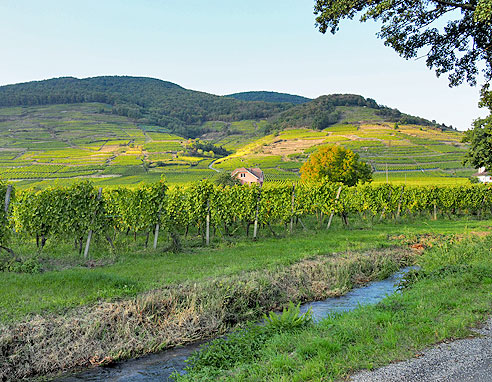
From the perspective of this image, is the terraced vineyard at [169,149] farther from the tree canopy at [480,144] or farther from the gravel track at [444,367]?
the gravel track at [444,367]

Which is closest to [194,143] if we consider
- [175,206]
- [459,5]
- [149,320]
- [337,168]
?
[337,168]

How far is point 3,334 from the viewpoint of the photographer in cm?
680

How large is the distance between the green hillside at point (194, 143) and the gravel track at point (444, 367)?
7013 centimetres

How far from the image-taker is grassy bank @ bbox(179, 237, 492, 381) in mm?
5379

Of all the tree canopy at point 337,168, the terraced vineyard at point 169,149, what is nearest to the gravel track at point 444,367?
the tree canopy at point 337,168

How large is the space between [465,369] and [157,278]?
795 centimetres

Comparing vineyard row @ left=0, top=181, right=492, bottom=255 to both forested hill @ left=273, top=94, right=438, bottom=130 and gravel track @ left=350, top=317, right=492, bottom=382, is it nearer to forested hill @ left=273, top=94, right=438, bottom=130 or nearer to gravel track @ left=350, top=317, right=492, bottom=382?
gravel track @ left=350, top=317, right=492, bottom=382

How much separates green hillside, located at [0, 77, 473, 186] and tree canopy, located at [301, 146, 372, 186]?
23.0 metres

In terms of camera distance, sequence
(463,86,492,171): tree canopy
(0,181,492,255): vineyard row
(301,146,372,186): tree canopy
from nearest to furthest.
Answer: (0,181,492,255): vineyard row < (463,86,492,171): tree canopy < (301,146,372,186): tree canopy

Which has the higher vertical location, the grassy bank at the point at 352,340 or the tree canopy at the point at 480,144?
the tree canopy at the point at 480,144

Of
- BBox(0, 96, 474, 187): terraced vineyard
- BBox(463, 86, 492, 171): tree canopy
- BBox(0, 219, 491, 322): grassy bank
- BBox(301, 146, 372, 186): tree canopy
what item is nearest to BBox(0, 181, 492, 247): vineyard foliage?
BBox(0, 219, 491, 322): grassy bank

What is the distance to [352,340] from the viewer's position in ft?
20.8

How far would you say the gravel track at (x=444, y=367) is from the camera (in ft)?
15.6

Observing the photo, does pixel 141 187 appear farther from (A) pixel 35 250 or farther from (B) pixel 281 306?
(B) pixel 281 306
